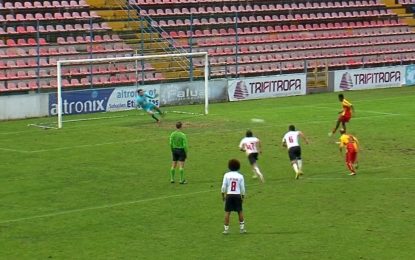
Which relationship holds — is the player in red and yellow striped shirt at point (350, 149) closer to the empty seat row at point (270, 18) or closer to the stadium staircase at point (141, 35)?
the stadium staircase at point (141, 35)

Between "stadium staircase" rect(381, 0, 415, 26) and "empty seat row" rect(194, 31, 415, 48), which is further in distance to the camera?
"stadium staircase" rect(381, 0, 415, 26)

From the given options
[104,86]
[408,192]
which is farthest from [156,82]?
[408,192]

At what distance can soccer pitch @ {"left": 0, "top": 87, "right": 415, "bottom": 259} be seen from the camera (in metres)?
21.3

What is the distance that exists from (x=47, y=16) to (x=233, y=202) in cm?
3079

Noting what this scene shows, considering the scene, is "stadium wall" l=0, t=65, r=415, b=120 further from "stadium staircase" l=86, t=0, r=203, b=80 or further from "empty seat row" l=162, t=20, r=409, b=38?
"empty seat row" l=162, t=20, r=409, b=38

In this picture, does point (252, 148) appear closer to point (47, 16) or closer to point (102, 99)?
point (102, 99)

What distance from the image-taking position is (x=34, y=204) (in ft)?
84.6

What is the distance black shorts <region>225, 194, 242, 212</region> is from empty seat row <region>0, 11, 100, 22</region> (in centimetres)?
2929

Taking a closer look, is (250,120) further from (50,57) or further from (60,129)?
(50,57)

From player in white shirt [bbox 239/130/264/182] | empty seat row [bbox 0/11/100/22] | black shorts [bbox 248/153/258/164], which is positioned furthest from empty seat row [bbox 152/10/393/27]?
black shorts [bbox 248/153/258/164]

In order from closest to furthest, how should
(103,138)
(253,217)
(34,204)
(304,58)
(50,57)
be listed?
(253,217)
(34,204)
(103,138)
(50,57)
(304,58)

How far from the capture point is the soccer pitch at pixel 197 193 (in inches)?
837

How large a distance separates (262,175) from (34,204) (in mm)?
6953

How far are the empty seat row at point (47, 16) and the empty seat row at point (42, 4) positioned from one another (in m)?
0.38
